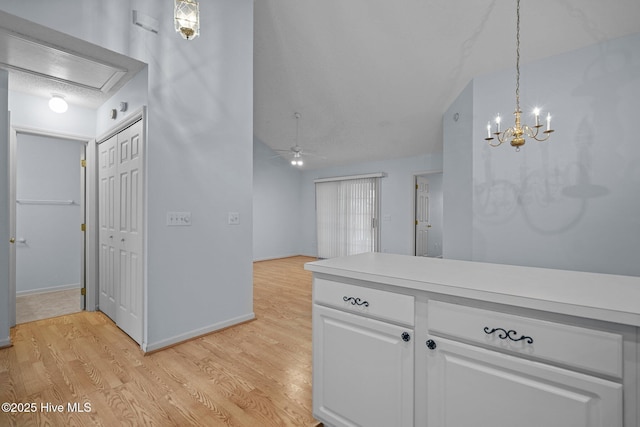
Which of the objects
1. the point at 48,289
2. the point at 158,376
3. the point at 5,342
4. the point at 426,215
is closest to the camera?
the point at 158,376

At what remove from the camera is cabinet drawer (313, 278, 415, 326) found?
1231 millimetres

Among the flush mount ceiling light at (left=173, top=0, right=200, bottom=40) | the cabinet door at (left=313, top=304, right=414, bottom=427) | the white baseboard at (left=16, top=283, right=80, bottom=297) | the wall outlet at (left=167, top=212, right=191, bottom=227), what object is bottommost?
the white baseboard at (left=16, top=283, right=80, bottom=297)

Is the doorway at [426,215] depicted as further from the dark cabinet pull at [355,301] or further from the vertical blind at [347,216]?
the dark cabinet pull at [355,301]

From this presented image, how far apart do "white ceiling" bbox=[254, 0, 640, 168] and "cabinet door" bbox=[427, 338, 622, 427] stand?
11.4ft

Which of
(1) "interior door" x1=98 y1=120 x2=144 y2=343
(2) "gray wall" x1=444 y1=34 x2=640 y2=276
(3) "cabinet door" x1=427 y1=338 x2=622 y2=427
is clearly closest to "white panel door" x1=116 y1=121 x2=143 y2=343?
(1) "interior door" x1=98 y1=120 x2=144 y2=343

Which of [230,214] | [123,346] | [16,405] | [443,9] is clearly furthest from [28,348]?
[443,9]

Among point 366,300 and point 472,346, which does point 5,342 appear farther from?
point 472,346

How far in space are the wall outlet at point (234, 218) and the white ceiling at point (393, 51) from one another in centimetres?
265

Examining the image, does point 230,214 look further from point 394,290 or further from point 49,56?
point 394,290

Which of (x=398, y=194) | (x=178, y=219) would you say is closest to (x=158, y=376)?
(x=178, y=219)

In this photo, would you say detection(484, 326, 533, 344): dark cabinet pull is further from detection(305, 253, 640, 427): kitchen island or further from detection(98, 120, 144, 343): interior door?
detection(98, 120, 144, 343): interior door

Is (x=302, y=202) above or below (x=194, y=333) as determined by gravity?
above

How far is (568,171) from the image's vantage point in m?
3.17

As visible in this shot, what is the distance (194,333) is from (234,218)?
112cm
